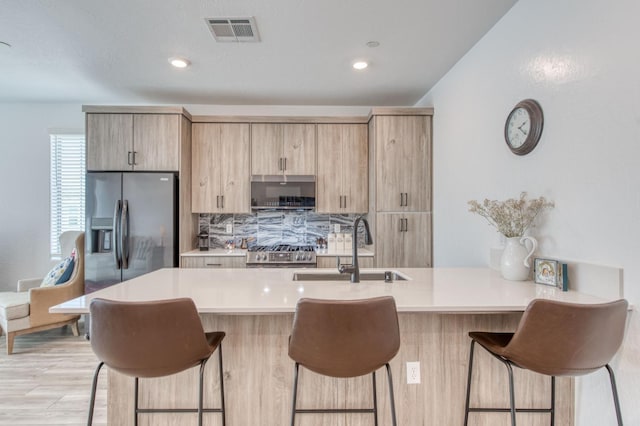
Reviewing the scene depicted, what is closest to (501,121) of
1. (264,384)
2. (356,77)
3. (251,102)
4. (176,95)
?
(356,77)

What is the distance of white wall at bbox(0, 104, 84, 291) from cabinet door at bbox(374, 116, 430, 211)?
3634 millimetres

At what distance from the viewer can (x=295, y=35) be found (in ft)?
8.00

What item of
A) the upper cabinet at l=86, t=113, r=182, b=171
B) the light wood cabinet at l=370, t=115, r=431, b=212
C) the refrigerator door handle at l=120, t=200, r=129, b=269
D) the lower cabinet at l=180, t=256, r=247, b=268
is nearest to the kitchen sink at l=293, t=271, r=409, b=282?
the light wood cabinet at l=370, t=115, r=431, b=212

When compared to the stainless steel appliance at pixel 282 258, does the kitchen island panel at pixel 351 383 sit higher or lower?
lower

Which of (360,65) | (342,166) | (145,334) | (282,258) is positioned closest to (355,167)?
(342,166)

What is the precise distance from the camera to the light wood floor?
2189 mm

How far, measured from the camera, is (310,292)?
5.57 feet

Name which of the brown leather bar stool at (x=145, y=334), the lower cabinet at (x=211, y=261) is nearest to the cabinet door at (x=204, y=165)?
the lower cabinet at (x=211, y=261)

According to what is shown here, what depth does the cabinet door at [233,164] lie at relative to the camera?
12.5 feet

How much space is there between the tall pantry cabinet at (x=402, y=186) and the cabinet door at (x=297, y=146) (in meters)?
0.76

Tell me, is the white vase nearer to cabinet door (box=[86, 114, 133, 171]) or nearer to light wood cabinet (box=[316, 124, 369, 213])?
light wood cabinet (box=[316, 124, 369, 213])

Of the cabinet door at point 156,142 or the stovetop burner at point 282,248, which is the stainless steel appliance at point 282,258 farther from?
the cabinet door at point 156,142

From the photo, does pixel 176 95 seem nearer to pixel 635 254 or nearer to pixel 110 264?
pixel 110 264

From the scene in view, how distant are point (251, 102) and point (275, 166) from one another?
835mm
